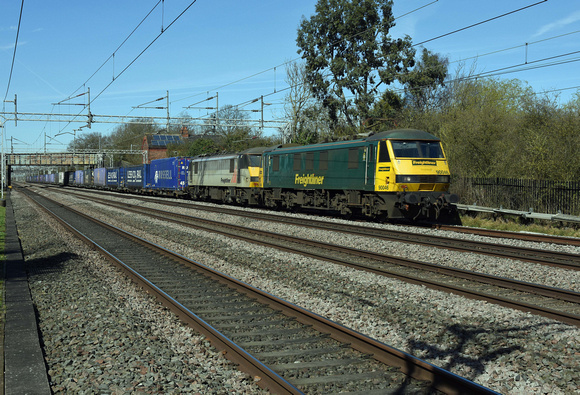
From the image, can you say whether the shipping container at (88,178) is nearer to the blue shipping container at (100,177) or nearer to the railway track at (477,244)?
the blue shipping container at (100,177)

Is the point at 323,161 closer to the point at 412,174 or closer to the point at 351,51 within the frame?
the point at 412,174

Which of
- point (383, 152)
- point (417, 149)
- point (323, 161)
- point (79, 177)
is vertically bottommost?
point (79, 177)

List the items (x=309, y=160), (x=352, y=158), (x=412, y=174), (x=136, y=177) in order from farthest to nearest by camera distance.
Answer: (x=136, y=177), (x=309, y=160), (x=352, y=158), (x=412, y=174)

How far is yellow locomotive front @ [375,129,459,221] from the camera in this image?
17.4 meters

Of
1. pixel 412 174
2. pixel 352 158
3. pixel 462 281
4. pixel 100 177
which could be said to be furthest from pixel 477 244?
pixel 100 177

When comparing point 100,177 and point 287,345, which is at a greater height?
point 100,177

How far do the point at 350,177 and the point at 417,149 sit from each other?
9.41ft

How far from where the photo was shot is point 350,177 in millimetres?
19625

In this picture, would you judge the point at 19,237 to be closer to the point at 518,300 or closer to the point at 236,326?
the point at 236,326

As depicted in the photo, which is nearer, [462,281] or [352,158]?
[462,281]

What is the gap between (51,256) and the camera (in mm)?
12766

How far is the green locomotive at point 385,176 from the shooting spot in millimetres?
17531

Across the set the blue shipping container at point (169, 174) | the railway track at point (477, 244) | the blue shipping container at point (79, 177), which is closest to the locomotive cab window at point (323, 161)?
the railway track at point (477, 244)

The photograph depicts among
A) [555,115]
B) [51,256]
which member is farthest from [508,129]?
[51,256]
